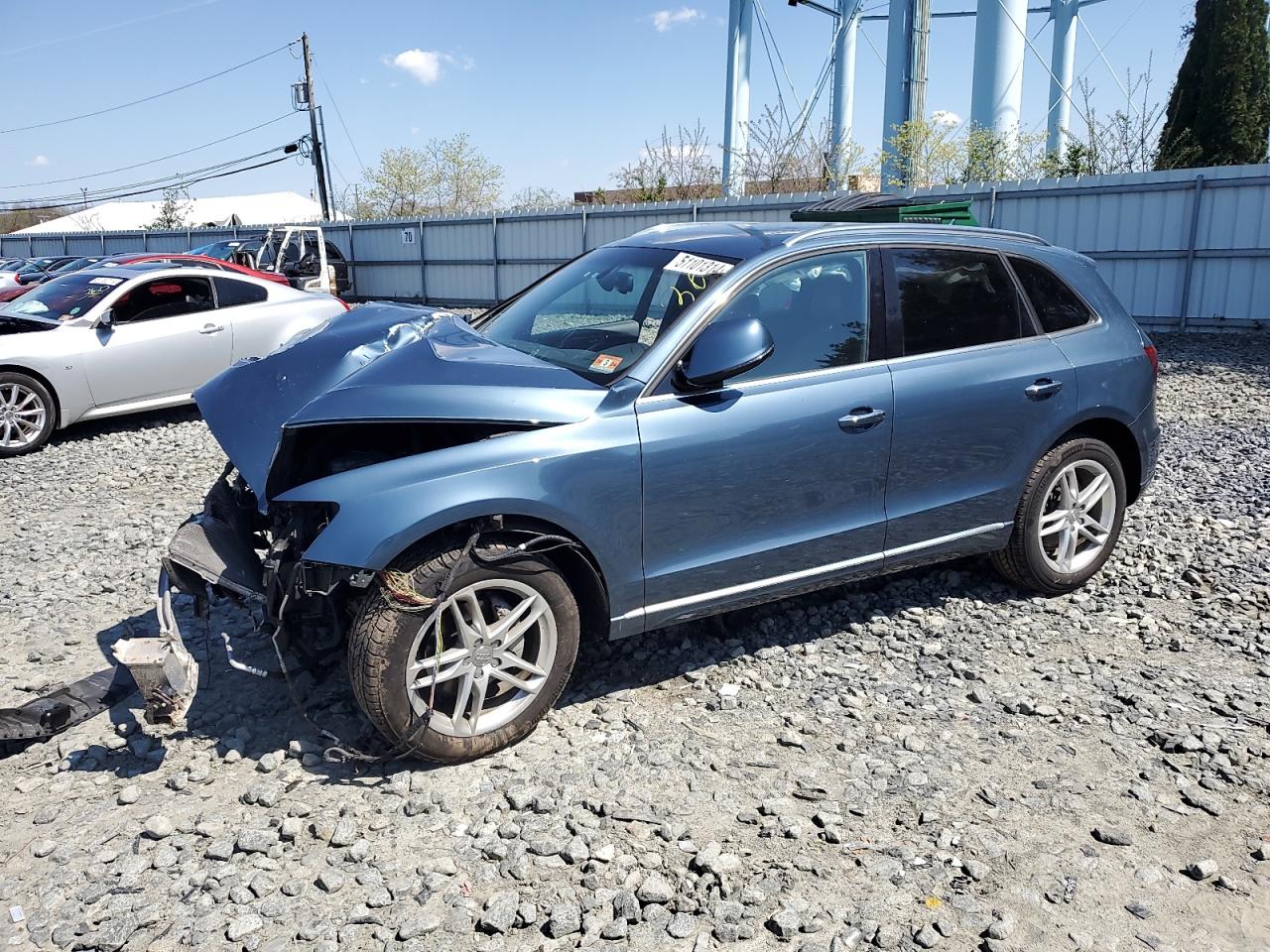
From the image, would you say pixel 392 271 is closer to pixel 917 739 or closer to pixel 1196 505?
pixel 1196 505

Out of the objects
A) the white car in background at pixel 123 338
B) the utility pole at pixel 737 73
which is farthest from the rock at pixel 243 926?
the utility pole at pixel 737 73

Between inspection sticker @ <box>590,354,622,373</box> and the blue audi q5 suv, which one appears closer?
the blue audi q5 suv

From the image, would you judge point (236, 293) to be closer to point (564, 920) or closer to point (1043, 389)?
point (1043, 389)

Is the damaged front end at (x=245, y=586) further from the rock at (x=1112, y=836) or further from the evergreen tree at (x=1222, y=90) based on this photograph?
the evergreen tree at (x=1222, y=90)

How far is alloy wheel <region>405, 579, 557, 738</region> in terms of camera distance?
3.36 meters

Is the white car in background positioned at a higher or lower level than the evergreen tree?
lower

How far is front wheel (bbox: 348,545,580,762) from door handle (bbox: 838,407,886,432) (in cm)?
134

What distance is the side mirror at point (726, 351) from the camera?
11.7 ft

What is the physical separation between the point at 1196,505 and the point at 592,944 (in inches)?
211

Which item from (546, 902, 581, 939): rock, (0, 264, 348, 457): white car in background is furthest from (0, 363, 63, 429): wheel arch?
(546, 902, 581, 939): rock

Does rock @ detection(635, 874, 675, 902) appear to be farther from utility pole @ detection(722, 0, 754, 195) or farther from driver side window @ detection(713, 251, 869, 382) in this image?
utility pole @ detection(722, 0, 754, 195)

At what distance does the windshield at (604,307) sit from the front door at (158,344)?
5875 millimetres

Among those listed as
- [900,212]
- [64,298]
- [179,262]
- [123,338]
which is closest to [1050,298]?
[900,212]

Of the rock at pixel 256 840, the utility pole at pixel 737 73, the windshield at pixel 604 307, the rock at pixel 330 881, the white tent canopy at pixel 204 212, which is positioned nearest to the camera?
the rock at pixel 330 881
